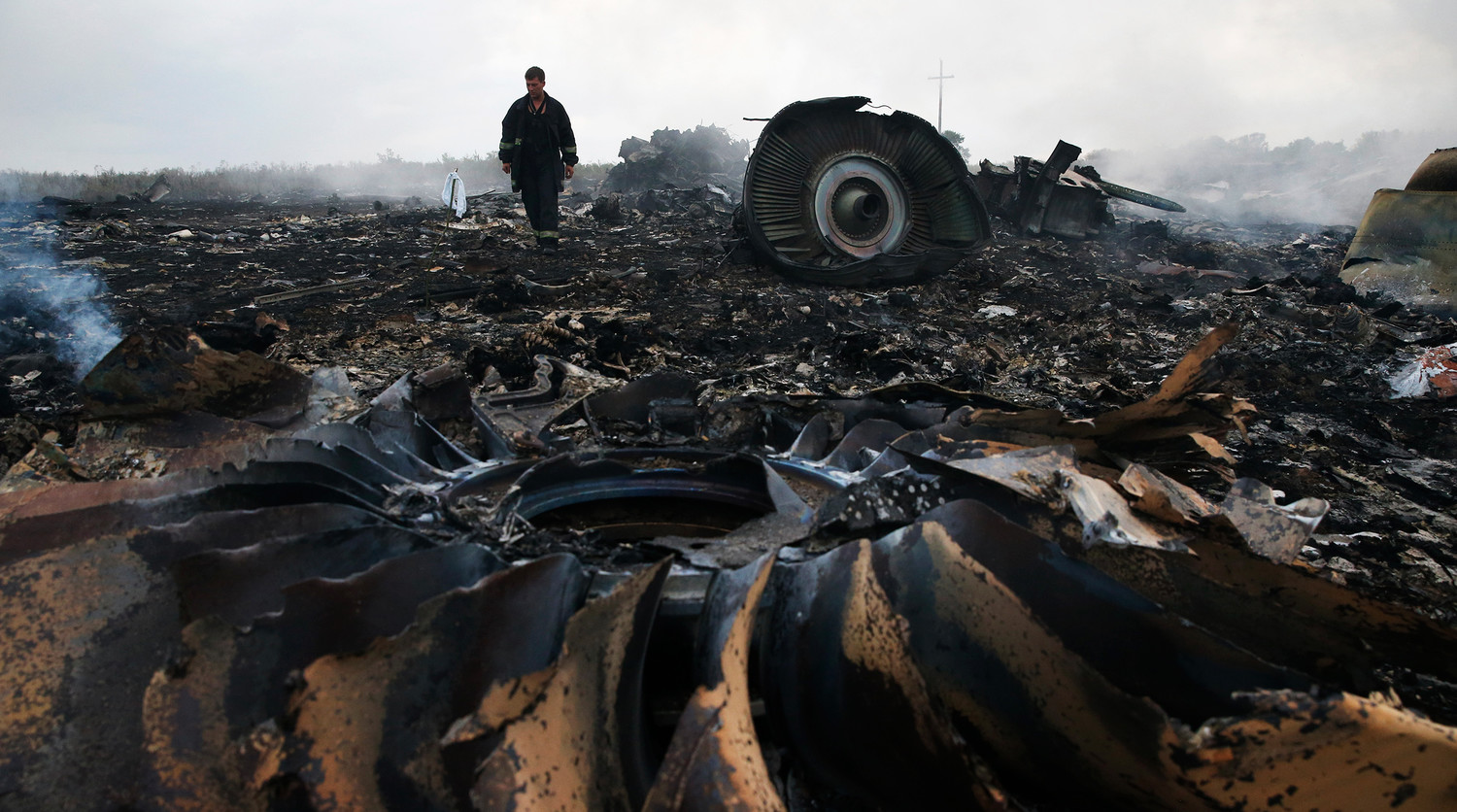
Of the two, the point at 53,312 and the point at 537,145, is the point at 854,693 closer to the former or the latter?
the point at 53,312

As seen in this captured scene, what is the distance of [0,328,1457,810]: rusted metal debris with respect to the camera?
96cm

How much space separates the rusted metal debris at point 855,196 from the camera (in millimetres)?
7453

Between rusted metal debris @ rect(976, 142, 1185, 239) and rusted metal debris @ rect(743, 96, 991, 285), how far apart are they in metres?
4.11

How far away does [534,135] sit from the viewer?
8.17 meters

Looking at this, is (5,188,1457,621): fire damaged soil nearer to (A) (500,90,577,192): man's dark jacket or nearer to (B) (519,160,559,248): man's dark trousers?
(B) (519,160,559,248): man's dark trousers

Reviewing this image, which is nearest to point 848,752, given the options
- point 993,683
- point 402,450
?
point 993,683

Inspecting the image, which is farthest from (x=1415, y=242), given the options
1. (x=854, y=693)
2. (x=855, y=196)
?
(x=854, y=693)

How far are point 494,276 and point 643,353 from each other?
334cm

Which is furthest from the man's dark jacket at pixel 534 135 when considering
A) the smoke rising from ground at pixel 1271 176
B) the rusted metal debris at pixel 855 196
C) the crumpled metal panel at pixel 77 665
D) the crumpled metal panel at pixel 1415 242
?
the smoke rising from ground at pixel 1271 176

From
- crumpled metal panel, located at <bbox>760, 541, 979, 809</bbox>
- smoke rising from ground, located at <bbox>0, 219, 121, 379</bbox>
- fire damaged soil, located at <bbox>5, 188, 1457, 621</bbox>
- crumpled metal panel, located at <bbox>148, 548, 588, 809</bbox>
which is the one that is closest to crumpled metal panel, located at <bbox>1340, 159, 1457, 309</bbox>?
fire damaged soil, located at <bbox>5, 188, 1457, 621</bbox>

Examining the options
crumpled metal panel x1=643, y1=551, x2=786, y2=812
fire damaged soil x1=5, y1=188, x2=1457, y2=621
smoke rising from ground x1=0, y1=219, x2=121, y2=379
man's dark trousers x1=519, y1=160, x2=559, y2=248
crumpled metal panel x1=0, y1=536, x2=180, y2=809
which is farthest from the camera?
man's dark trousers x1=519, y1=160, x2=559, y2=248

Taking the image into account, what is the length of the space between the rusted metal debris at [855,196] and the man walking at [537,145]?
2.45 meters

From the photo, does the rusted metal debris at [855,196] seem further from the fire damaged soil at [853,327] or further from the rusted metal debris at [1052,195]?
the rusted metal debris at [1052,195]

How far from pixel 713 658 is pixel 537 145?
26.8 feet
